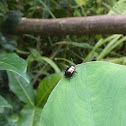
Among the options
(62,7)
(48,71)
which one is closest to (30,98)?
(48,71)

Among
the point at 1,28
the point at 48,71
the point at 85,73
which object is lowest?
the point at 48,71

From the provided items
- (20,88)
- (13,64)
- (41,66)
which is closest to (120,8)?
(41,66)

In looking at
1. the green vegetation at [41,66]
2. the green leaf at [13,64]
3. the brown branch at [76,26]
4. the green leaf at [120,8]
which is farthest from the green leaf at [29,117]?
the green leaf at [120,8]

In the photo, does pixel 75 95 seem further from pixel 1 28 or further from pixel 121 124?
pixel 1 28

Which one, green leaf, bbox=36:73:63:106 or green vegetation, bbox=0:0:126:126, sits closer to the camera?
green vegetation, bbox=0:0:126:126

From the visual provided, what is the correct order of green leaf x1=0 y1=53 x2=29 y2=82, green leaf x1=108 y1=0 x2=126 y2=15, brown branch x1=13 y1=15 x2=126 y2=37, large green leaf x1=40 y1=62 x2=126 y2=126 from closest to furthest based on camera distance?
1. large green leaf x1=40 y1=62 x2=126 y2=126
2. green leaf x1=0 y1=53 x2=29 y2=82
3. brown branch x1=13 y1=15 x2=126 y2=37
4. green leaf x1=108 y1=0 x2=126 y2=15

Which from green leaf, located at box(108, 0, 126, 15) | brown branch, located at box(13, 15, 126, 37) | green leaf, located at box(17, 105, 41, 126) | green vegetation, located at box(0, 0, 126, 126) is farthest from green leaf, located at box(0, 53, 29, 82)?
green leaf, located at box(108, 0, 126, 15)

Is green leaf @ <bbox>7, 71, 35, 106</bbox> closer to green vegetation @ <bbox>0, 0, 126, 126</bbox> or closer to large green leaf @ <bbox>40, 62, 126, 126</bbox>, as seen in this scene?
green vegetation @ <bbox>0, 0, 126, 126</bbox>
